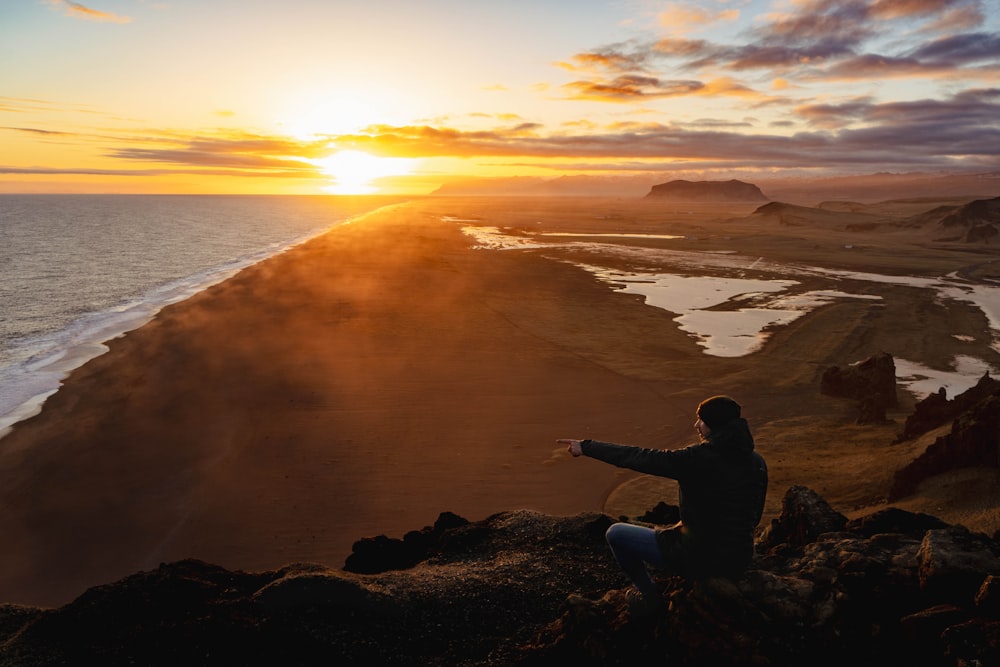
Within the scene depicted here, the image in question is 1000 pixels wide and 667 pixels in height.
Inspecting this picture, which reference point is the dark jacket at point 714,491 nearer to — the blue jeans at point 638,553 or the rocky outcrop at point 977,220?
the blue jeans at point 638,553

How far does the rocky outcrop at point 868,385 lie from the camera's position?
744 inches

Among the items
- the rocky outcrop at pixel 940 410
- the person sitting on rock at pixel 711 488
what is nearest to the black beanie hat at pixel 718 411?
the person sitting on rock at pixel 711 488

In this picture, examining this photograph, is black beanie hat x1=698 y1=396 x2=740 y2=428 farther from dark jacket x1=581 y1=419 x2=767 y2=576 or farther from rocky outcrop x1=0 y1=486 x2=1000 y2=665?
rocky outcrop x1=0 y1=486 x2=1000 y2=665

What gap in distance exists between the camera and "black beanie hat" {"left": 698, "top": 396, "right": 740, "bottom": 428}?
209 inches

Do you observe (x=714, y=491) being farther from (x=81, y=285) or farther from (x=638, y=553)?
(x=81, y=285)

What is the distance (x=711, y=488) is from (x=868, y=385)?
58.9ft

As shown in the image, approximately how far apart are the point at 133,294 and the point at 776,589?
172 feet

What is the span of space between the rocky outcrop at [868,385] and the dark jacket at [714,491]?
Result: 16.0 metres

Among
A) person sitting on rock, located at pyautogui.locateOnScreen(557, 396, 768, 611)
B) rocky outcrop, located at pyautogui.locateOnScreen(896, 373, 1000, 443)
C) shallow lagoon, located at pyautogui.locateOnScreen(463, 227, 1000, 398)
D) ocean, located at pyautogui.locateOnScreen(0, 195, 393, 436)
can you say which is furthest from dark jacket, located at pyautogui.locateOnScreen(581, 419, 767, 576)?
A: ocean, located at pyautogui.locateOnScreen(0, 195, 393, 436)

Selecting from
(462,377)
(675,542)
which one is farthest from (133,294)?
(675,542)

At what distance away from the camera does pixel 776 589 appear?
584 cm

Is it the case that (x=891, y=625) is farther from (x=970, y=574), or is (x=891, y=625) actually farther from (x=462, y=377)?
(x=462, y=377)

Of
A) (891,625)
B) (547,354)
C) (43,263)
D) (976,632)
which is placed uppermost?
(976,632)

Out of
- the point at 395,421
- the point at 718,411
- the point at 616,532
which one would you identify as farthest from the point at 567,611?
the point at 395,421
